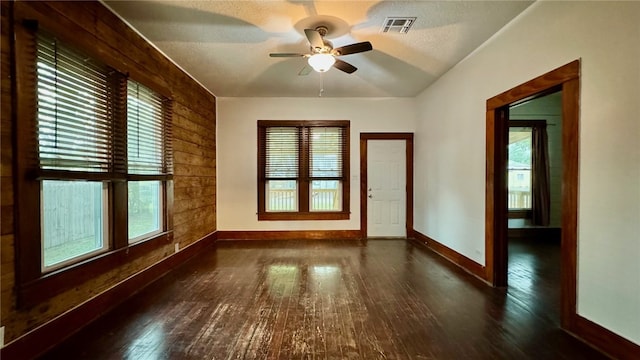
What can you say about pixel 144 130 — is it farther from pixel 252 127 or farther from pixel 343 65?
pixel 252 127

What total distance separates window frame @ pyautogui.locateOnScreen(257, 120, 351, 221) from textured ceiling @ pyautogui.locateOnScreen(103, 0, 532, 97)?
114 cm

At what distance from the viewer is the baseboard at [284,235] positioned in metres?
5.73

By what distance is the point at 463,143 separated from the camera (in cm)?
395

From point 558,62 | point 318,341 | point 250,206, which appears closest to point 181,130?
point 250,206

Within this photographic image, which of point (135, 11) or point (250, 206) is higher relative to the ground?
point (135, 11)

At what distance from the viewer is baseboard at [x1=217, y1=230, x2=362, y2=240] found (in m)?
5.73

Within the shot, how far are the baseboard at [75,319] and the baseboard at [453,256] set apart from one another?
3777 millimetres

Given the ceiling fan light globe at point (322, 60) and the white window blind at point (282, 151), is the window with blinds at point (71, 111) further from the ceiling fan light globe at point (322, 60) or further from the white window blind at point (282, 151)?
the white window blind at point (282, 151)

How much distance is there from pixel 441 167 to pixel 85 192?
14.3 feet

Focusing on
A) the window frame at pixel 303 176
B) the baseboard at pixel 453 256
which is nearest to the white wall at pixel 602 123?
the baseboard at pixel 453 256

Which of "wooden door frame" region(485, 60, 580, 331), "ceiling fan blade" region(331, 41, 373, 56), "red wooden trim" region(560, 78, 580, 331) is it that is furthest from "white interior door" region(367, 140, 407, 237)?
"red wooden trim" region(560, 78, 580, 331)

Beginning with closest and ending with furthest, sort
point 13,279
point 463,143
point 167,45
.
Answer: point 13,279
point 167,45
point 463,143

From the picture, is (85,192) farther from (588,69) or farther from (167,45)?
(588,69)

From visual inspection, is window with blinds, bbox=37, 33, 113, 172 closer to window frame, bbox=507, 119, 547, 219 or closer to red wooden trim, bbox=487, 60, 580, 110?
red wooden trim, bbox=487, 60, 580, 110
